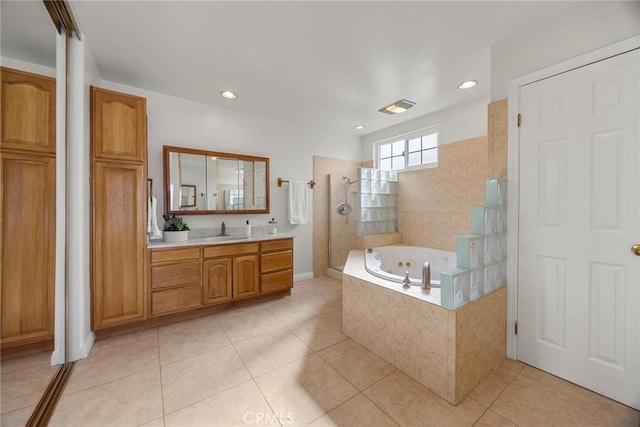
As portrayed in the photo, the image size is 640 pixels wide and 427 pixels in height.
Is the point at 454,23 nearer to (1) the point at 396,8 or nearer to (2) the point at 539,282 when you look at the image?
(1) the point at 396,8

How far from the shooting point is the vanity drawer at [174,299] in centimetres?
232

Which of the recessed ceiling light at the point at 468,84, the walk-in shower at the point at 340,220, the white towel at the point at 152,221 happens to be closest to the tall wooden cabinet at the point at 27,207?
the white towel at the point at 152,221

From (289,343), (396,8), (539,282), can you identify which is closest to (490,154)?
(539,282)

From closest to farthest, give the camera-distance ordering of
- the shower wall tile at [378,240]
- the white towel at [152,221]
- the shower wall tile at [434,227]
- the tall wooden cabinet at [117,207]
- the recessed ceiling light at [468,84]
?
the tall wooden cabinet at [117,207] → the white towel at [152,221] → the recessed ceiling light at [468,84] → the shower wall tile at [434,227] → the shower wall tile at [378,240]

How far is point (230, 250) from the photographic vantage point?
8.92ft

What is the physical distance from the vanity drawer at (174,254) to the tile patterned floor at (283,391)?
0.68 meters

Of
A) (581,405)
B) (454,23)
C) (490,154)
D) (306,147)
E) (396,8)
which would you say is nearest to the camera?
(581,405)

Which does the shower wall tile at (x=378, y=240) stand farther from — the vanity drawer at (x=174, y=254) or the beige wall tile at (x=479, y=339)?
the vanity drawer at (x=174, y=254)

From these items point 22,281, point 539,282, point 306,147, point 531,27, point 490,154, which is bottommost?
point 539,282

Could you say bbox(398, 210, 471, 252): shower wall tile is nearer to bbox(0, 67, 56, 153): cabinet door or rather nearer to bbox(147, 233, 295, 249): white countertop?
bbox(147, 233, 295, 249): white countertop

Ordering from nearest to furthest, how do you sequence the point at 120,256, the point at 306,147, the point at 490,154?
the point at 490,154
the point at 120,256
the point at 306,147

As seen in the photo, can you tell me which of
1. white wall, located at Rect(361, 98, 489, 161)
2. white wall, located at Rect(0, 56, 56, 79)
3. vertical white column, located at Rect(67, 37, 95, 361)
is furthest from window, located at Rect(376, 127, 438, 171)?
white wall, located at Rect(0, 56, 56, 79)

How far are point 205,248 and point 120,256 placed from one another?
2.24ft

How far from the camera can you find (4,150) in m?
1.24
